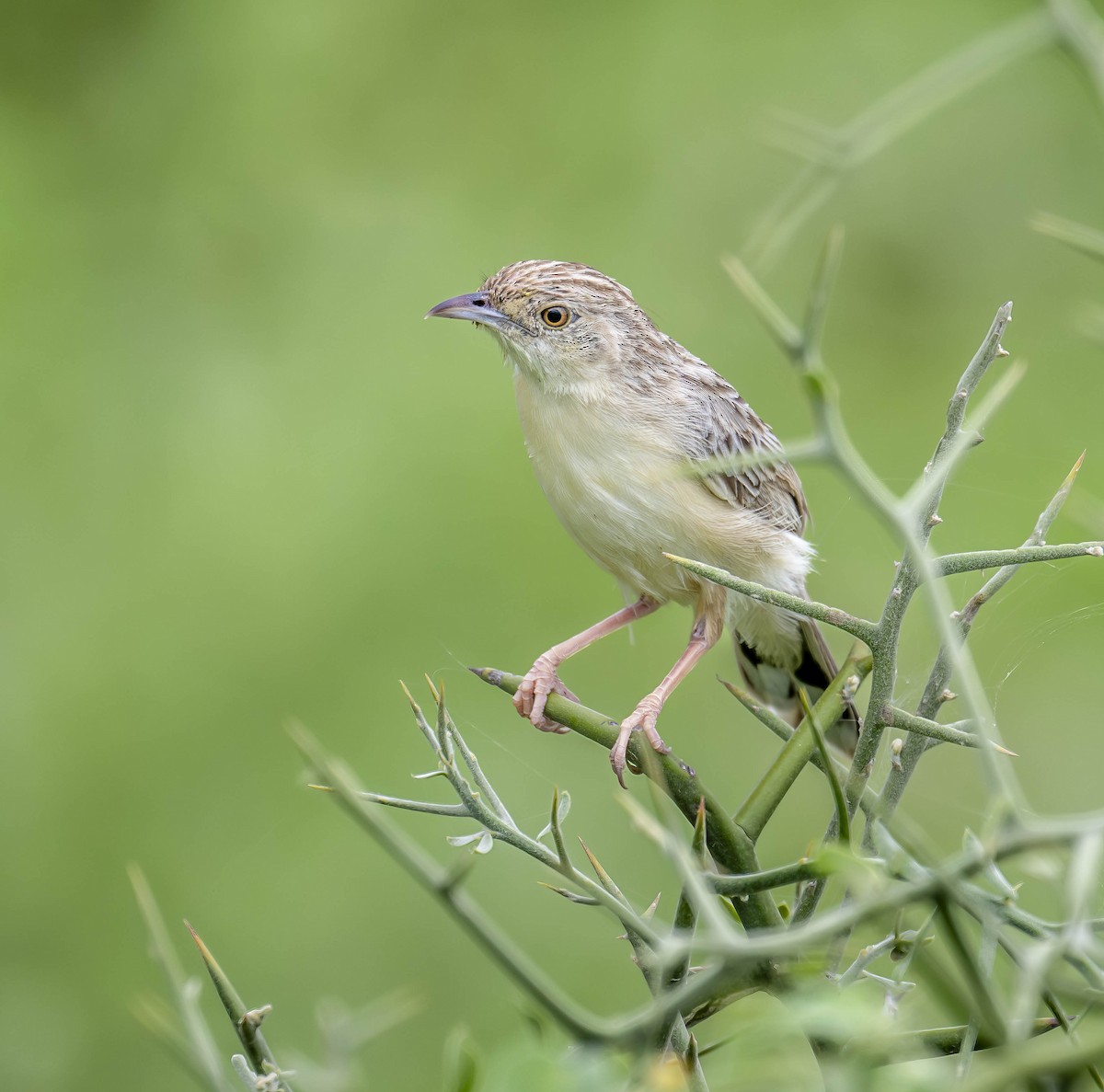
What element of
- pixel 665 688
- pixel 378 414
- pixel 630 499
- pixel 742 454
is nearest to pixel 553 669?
pixel 665 688

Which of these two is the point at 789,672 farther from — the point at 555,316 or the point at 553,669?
the point at 555,316

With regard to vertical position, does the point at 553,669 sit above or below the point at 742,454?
below

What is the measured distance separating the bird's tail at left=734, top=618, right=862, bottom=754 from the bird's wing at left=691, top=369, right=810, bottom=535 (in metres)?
0.33

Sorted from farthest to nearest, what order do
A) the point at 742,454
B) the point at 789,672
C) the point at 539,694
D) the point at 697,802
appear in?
the point at 789,672
the point at 742,454
the point at 539,694
the point at 697,802

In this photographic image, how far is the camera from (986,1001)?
0.67m

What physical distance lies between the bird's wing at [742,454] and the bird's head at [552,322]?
28 centimetres

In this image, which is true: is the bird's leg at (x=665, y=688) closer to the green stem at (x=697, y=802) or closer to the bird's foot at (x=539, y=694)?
the bird's foot at (x=539, y=694)

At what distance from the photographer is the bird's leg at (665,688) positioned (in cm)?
265

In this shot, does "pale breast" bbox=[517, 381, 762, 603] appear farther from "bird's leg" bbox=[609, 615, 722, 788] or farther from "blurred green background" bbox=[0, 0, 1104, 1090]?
"blurred green background" bbox=[0, 0, 1104, 1090]

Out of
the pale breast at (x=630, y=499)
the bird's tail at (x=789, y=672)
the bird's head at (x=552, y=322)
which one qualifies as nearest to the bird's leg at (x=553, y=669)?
the pale breast at (x=630, y=499)

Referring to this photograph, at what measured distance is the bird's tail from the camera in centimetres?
360

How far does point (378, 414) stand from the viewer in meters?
5.21

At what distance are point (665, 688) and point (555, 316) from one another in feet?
3.71

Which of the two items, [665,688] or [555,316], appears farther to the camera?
[555,316]
